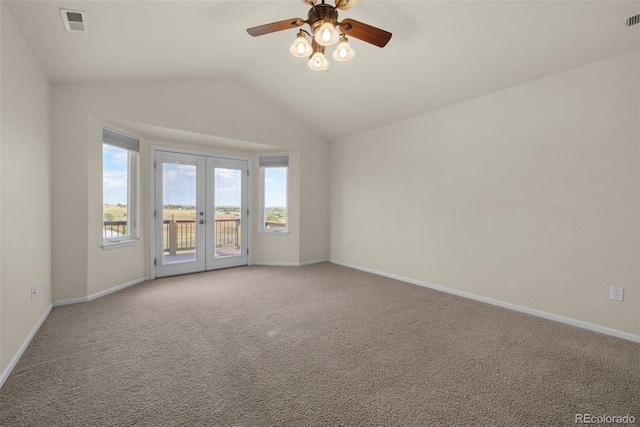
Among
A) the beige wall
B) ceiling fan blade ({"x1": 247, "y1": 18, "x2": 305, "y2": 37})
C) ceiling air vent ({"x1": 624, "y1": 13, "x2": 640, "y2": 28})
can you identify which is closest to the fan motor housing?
ceiling fan blade ({"x1": 247, "y1": 18, "x2": 305, "y2": 37})

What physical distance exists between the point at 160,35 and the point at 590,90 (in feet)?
14.2

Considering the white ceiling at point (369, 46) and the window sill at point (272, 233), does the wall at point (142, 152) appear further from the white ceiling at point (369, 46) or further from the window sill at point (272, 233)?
the white ceiling at point (369, 46)

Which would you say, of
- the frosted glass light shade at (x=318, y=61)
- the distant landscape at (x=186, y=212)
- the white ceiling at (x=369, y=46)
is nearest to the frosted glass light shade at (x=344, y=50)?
the frosted glass light shade at (x=318, y=61)

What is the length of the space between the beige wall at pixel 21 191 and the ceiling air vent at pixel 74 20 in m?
0.34

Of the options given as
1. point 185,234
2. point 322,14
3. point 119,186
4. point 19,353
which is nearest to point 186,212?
point 185,234

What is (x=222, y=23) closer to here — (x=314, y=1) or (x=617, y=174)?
(x=314, y=1)

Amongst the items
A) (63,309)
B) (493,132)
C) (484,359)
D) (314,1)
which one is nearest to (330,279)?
(484,359)

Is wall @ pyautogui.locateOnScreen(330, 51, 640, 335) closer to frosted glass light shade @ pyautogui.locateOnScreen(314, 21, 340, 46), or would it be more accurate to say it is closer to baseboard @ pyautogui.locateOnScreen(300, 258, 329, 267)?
baseboard @ pyautogui.locateOnScreen(300, 258, 329, 267)

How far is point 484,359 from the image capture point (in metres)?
2.23

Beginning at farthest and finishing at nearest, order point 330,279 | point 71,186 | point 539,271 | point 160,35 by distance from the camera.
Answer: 1. point 330,279
2. point 71,186
3. point 539,271
4. point 160,35

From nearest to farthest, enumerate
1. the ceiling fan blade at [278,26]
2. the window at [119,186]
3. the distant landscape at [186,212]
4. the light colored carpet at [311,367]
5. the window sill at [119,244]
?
1. the light colored carpet at [311,367]
2. the ceiling fan blade at [278,26]
3. the window sill at [119,244]
4. the window at [119,186]
5. the distant landscape at [186,212]

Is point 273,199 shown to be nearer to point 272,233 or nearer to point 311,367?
point 272,233

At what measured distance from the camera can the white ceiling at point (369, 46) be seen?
240 centimetres

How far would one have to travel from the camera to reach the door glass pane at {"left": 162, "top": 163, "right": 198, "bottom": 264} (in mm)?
4680
